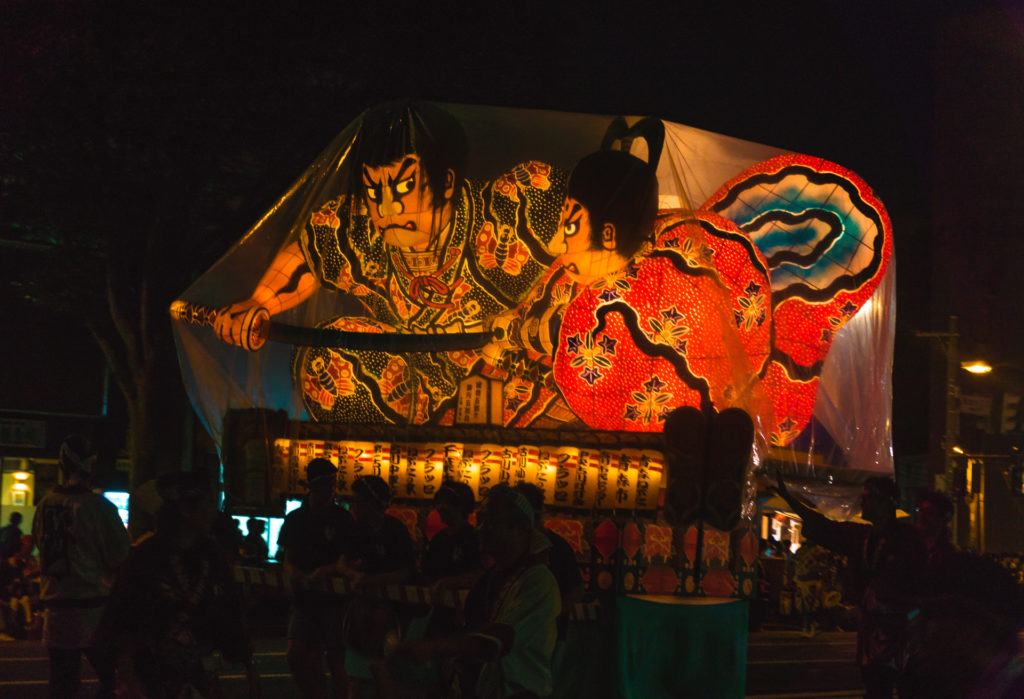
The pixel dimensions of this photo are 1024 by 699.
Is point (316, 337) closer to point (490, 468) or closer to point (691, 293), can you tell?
point (490, 468)

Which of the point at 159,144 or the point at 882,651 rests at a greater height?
the point at 159,144

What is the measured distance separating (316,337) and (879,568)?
463 centimetres

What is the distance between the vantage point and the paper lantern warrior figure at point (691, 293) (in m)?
9.36

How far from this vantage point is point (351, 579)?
8.28m

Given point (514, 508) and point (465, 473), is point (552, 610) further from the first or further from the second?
point (465, 473)

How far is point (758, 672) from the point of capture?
581 inches

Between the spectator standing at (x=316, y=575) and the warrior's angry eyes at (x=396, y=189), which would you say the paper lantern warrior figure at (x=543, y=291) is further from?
the spectator standing at (x=316, y=575)

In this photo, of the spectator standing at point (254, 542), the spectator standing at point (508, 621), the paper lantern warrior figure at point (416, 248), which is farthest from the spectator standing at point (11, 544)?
the spectator standing at point (508, 621)

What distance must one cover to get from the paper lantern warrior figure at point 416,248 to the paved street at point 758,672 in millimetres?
3390

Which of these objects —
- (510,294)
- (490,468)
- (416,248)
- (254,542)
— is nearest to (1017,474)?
(254,542)

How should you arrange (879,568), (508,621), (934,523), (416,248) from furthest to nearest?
(416,248), (879,568), (934,523), (508,621)

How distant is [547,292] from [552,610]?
544 cm

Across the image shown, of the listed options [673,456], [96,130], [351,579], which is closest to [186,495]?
[351,579]

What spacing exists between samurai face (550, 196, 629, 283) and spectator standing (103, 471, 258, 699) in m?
4.56
